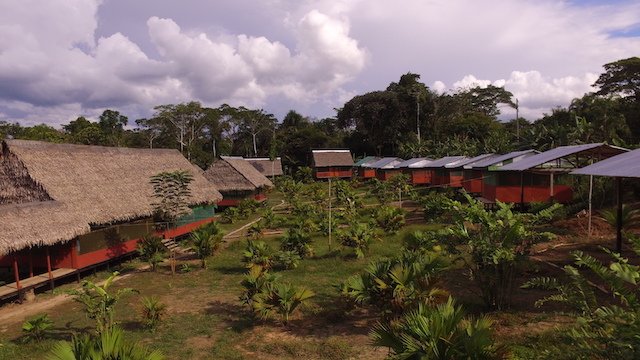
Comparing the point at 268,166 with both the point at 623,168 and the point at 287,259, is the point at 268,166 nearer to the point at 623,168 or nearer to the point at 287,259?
the point at 287,259

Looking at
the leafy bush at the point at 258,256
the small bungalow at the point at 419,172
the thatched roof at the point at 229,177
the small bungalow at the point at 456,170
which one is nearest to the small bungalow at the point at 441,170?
the small bungalow at the point at 456,170

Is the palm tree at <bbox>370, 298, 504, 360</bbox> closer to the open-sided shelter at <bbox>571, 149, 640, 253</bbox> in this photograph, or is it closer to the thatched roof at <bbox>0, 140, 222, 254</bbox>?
the open-sided shelter at <bbox>571, 149, 640, 253</bbox>

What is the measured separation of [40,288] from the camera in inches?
608

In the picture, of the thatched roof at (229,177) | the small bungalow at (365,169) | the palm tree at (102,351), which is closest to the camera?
the palm tree at (102,351)

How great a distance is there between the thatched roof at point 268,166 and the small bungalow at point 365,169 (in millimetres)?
10711

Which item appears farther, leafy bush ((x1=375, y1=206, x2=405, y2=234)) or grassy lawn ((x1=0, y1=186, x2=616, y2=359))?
leafy bush ((x1=375, y1=206, x2=405, y2=234))

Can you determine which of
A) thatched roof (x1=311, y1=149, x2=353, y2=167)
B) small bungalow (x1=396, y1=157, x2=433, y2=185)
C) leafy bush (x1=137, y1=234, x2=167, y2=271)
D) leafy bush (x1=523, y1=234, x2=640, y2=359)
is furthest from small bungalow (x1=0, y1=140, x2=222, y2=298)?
thatched roof (x1=311, y1=149, x2=353, y2=167)

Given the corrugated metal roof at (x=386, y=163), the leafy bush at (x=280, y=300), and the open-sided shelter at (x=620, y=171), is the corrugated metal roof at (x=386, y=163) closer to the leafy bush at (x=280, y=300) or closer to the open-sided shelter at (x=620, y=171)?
the open-sided shelter at (x=620, y=171)

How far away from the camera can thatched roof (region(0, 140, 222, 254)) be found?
14.1m

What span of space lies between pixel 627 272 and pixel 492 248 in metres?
4.55

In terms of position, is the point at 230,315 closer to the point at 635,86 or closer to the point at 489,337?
the point at 489,337

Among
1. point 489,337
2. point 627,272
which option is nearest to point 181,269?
point 489,337

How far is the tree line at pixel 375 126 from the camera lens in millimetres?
43688

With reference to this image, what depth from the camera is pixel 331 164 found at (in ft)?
194
